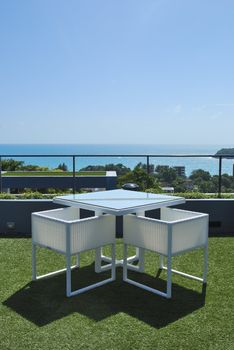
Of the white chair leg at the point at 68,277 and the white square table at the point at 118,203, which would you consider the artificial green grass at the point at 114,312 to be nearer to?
the white chair leg at the point at 68,277

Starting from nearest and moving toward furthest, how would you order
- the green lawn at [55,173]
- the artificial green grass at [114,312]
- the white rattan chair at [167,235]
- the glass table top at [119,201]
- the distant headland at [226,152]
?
the artificial green grass at [114,312], the white rattan chair at [167,235], the glass table top at [119,201], the distant headland at [226,152], the green lawn at [55,173]

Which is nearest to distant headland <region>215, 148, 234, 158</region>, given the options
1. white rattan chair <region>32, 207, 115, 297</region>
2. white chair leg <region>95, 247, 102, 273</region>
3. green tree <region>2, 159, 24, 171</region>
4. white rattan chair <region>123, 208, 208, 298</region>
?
white rattan chair <region>123, 208, 208, 298</region>

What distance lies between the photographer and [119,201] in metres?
3.87

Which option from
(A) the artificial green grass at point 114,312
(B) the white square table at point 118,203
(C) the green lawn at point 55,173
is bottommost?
(A) the artificial green grass at point 114,312

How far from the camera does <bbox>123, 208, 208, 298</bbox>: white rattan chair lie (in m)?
3.39

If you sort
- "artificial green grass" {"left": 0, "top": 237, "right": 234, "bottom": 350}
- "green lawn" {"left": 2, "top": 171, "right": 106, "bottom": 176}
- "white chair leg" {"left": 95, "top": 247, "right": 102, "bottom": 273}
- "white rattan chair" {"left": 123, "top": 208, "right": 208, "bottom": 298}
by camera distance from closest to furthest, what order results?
"artificial green grass" {"left": 0, "top": 237, "right": 234, "bottom": 350} < "white rattan chair" {"left": 123, "top": 208, "right": 208, "bottom": 298} < "white chair leg" {"left": 95, "top": 247, "right": 102, "bottom": 273} < "green lawn" {"left": 2, "top": 171, "right": 106, "bottom": 176}

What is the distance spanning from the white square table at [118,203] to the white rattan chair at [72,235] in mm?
160

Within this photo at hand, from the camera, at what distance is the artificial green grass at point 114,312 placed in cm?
266

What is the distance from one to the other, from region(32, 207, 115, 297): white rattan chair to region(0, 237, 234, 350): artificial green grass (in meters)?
0.24

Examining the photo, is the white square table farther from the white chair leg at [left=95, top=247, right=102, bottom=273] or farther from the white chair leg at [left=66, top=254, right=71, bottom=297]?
the white chair leg at [left=66, top=254, right=71, bottom=297]

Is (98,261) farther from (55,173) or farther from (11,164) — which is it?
(11,164)

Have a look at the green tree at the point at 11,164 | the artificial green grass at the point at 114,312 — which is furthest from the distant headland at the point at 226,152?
the green tree at the point at 11,164

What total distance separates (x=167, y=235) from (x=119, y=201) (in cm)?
72

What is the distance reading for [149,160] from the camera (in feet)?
21.9
